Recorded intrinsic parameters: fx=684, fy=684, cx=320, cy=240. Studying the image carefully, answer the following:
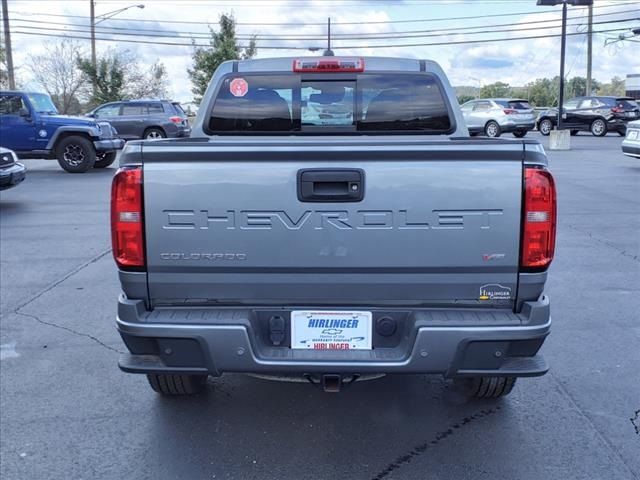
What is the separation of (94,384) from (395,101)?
270cm

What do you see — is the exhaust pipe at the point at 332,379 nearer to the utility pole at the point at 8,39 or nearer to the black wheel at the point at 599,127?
the black wheel at the point at 599,127

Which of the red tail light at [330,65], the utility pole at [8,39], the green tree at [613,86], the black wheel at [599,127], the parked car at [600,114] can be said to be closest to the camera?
the red tail light at [330,65]

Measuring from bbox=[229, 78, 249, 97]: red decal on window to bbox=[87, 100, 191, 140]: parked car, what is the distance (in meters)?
18.8

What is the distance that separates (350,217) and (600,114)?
28.7 metres

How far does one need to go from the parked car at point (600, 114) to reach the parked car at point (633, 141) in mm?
13832

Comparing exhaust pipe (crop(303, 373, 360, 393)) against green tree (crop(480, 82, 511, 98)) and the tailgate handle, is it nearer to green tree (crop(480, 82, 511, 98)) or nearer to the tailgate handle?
the tailgate handle

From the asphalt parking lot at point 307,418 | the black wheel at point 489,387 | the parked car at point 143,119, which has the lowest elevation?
the asphalt parking lot at point 307,418

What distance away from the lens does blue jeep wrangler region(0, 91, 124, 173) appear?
1645cm

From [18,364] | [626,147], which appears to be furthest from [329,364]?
[626,147]

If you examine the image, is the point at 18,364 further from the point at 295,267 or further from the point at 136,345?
the point at 295,267

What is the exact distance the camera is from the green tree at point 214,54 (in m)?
38.2

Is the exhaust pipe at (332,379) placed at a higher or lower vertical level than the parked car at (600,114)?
lower

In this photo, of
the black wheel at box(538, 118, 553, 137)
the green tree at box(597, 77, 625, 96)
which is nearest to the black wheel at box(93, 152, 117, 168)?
the black wheel at box(538, 118, 553, 137)

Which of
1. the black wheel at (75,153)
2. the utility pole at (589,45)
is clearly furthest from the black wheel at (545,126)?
the black wheel at (75,153)
